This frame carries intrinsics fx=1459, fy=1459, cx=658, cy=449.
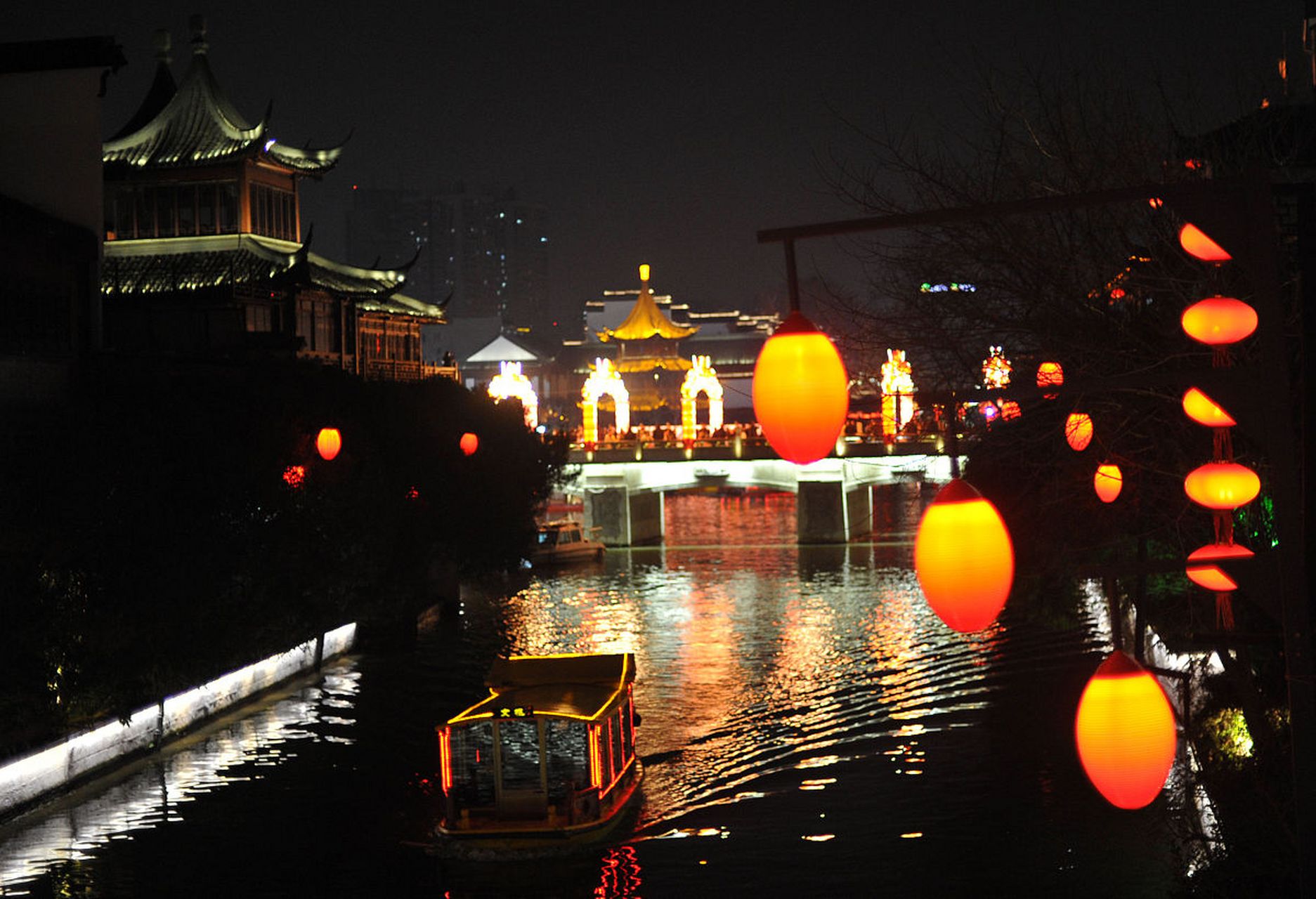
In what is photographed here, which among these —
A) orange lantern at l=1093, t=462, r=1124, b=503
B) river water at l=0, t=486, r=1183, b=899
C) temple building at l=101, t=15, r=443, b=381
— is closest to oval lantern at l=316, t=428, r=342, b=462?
river water at l=0, t=486, r=1183, b=899

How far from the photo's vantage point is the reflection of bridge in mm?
58500

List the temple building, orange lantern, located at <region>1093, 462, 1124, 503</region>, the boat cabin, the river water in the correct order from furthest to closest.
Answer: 1. the temple building
2. the boat cabin
3. the river water
4. orange lantern, located at <region>1093, 462, 1124, 503</region>

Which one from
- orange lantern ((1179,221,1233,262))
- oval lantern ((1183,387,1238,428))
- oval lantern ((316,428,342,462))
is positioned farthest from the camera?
oval lantern ((316,428,342,462))

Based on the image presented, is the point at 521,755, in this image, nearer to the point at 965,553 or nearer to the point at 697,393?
the point at 965,553

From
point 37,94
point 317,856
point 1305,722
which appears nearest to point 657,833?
point 317,856

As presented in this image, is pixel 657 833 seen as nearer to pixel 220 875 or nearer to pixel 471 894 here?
pixel 471 894

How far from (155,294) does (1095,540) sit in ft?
92.6

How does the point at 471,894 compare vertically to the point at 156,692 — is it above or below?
below

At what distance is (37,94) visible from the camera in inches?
1252

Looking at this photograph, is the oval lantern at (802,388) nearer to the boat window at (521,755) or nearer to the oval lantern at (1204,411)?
the oval lantern at (1204,411)

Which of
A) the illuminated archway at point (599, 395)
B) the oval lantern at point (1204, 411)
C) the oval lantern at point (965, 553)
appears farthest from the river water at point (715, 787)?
the illuminated archway at point (599, 395)

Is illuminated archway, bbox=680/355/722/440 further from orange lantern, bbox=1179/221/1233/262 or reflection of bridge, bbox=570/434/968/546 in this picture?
orange lantern, bbox=1179/221/1233/262

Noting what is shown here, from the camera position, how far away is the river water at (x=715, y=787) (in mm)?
17828

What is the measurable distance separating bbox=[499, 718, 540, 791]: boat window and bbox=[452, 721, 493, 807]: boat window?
0.20m
